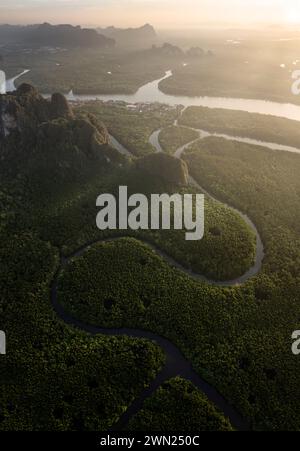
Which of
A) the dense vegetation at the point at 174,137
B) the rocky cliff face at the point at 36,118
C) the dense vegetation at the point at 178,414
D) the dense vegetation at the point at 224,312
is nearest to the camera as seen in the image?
the dense vegetation at the point at 178,414

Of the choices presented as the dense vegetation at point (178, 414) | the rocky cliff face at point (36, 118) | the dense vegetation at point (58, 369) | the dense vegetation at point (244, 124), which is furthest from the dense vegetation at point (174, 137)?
the dense vegetation at point (178, 414)

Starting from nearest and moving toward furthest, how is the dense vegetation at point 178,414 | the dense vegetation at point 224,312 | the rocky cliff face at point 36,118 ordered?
the dense vegetation at point 178,414 < the dense vegetation at point 224,312 < the rocky cliff face at point 36,118

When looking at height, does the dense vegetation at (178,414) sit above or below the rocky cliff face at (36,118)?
below

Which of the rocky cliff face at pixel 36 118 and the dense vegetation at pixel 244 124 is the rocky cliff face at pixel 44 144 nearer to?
the rocky cliff face at pixel 36 118

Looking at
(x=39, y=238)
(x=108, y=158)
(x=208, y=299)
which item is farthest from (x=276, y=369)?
(x=108, y=158)

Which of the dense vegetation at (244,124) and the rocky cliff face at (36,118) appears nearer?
the rocky cliff face at (36,118)

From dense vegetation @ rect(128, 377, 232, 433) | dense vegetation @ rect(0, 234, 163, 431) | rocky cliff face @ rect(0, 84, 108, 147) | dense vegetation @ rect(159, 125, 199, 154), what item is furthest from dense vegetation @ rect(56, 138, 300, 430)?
dense vegetation @ rect(159, 125, 199, 154)

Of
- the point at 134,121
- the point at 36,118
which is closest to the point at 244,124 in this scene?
the point at 134,121
